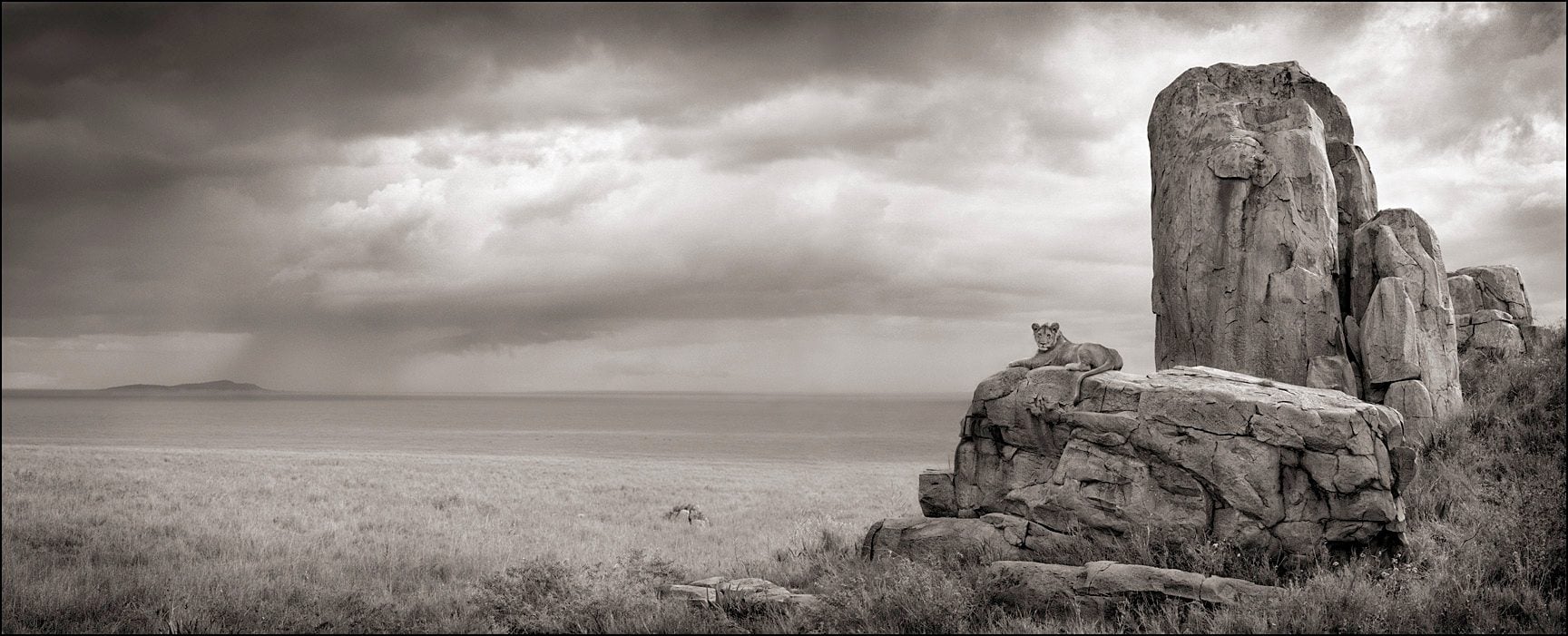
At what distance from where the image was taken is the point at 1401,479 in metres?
12.5

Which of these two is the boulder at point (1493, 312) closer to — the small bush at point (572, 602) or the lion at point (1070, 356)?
the lion at point (1070, 356)

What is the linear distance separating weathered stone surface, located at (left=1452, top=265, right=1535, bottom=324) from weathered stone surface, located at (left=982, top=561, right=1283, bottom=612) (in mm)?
21313

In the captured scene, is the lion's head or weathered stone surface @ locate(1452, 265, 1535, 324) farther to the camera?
weathered stone surface @ locate(1452, 265, 1535, 324)

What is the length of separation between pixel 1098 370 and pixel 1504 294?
64.7ft

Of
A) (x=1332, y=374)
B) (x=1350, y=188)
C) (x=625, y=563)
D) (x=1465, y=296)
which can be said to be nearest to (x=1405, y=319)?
(x=1332, y=374)

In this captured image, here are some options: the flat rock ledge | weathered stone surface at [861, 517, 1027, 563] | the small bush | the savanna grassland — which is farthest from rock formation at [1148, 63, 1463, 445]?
the small bush

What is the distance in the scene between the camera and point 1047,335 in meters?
15.7

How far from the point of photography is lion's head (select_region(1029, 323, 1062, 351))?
15.7 meters

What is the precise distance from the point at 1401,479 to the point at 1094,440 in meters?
4.41

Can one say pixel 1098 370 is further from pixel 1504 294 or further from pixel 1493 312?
pixel 1504 294

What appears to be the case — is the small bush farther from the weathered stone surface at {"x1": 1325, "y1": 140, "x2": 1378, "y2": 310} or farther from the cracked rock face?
the weathered stone surface at {"x1": 1325, "y1": 140, "x2": 1378, "y2": 310}

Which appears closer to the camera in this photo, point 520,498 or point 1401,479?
point 1401,479

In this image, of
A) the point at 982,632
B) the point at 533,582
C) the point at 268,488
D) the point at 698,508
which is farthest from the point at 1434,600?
the point at 268,488

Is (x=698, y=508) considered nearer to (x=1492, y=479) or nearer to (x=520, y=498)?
(x=520, y=498)
